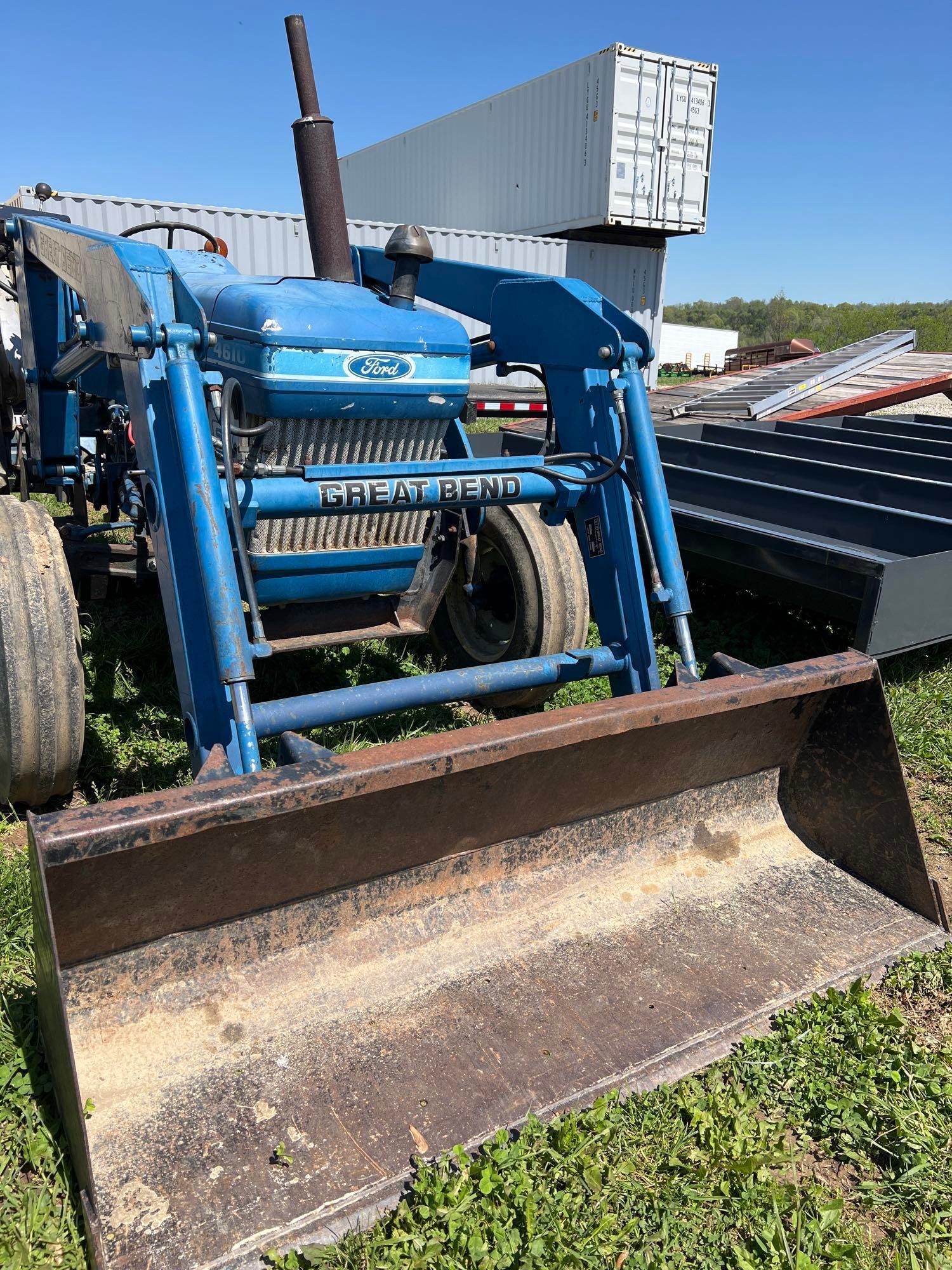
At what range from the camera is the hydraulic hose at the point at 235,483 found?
2543 mm

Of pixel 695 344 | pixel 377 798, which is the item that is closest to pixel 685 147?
pixel 377 798

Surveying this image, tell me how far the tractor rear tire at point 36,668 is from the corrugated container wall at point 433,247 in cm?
867

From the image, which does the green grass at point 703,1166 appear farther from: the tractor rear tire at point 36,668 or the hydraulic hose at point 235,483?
the hydraulic hose at point 235,483

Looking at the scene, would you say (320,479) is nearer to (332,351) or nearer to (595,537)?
(332,351)

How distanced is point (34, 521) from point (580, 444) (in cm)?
178

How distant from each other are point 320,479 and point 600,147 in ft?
46.2

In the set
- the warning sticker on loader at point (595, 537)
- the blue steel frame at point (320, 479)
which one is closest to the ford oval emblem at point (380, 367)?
the blue steel frame at point (320, 479)

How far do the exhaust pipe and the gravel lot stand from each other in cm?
991

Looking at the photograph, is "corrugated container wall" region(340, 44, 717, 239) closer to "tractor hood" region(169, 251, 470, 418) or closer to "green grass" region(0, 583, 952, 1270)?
"tractor hood" region(169, 251, 470, 418)

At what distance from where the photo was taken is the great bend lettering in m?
2.66

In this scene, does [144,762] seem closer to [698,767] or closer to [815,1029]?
[698,767]

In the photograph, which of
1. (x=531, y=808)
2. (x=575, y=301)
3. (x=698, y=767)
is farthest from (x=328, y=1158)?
(x=575, y=301)

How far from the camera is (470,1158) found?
1.89m

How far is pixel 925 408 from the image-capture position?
13.1m
